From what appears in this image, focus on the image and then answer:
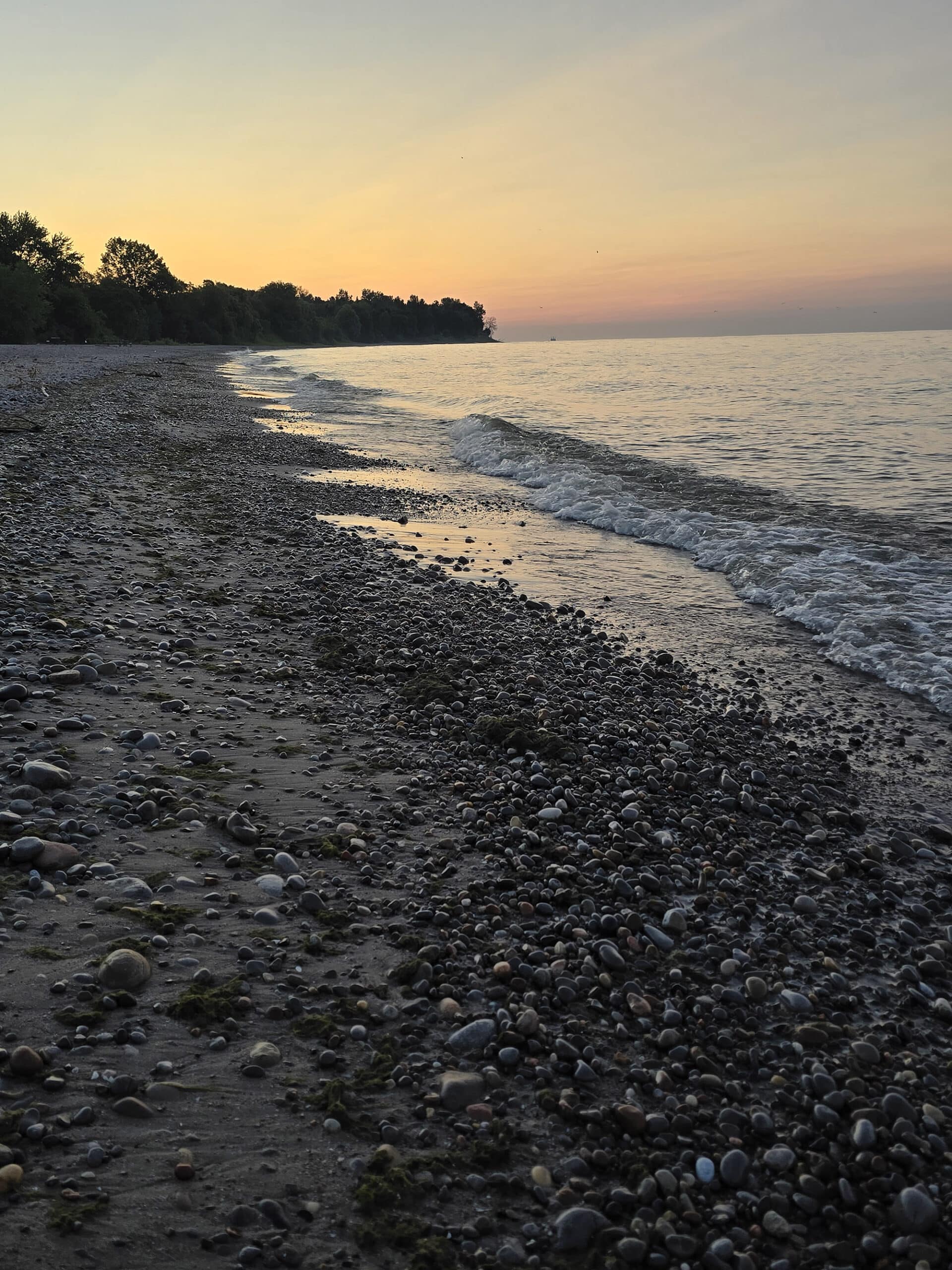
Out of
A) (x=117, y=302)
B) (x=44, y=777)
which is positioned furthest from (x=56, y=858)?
(x=117, y=302)

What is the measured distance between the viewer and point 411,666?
8508 millimetres

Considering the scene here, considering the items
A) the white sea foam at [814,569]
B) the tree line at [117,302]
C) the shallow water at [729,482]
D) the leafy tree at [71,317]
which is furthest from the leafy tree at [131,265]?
the white sea foam at [814,569]

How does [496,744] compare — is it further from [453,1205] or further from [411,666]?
[453,1205]

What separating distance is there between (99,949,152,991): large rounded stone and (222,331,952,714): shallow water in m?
7.84

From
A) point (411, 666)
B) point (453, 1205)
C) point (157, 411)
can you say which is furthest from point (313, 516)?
point (157, 411)

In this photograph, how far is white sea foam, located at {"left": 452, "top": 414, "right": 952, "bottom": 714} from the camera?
9648 mm

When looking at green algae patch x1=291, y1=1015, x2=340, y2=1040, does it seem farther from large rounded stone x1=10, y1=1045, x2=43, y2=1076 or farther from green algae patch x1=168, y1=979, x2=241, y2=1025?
large rounded stone x1=10, y1=1045, x2=43, y2=1076

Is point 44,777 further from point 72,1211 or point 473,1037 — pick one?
point 473,1037

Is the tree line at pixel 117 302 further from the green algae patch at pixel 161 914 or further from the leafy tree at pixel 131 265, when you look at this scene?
the green algae patch at pixel 161 914

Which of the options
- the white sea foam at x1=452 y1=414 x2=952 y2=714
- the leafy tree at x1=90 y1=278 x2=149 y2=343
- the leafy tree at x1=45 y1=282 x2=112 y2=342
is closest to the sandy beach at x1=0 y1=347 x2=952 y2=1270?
the white sea foam at x1=452 y1=414 x2=952 y2=714

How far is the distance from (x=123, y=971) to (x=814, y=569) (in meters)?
12.2

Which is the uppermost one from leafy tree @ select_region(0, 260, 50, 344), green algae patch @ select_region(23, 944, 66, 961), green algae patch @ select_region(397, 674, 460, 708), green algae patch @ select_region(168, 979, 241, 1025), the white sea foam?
leafy tree @ select_region(0, 260, 50, 344)

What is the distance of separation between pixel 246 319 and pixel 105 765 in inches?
6840

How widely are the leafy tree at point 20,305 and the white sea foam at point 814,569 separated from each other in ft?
283
